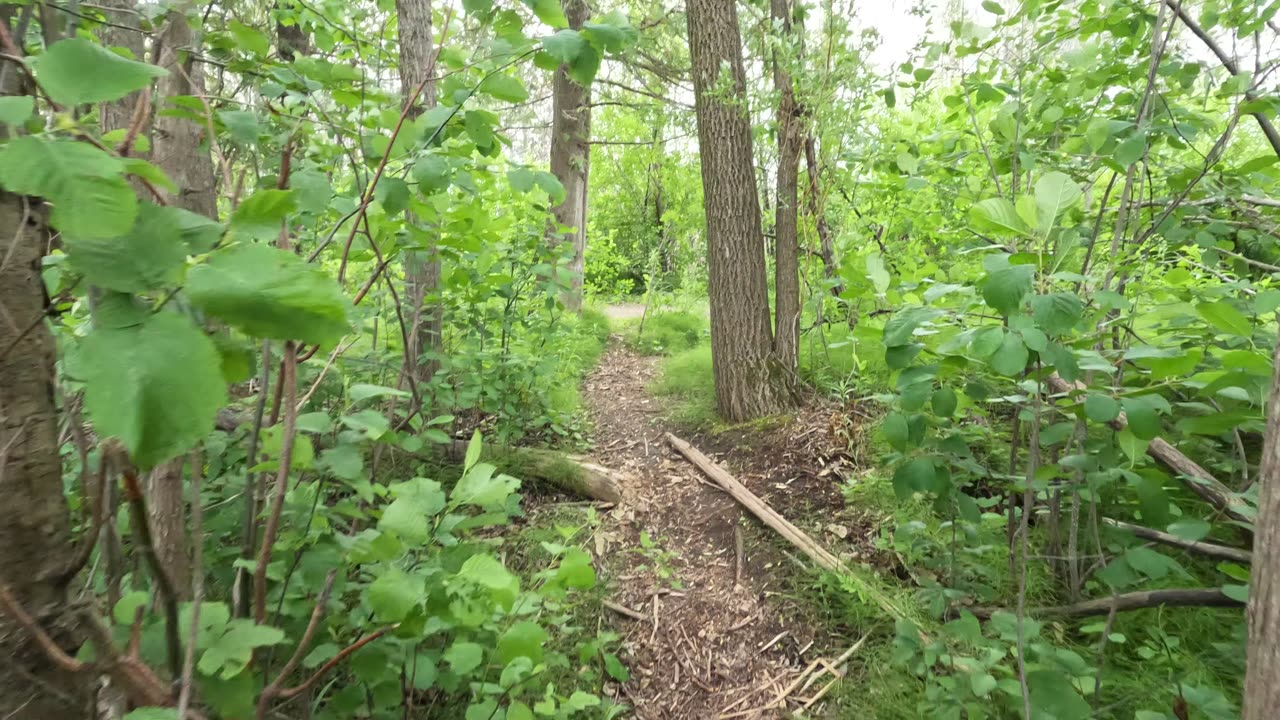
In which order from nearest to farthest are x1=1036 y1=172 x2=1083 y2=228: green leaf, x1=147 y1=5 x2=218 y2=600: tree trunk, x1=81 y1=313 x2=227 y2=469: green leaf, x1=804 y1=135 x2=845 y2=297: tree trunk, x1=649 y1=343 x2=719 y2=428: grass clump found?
x1=81 y1=313 x2=227 y2=469: green leaf, x1=147 y1=5 x2=218 y2=600: tree trunk, x1=1036 y1=172 x2=1083 y2=228: green leaf, x1=804 y1=135 x2=845 y2=297: tree trunk, x1=649 y1=343 x2=719 y2=428: grass clump

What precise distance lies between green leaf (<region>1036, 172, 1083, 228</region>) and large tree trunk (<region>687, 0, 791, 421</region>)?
2.91m

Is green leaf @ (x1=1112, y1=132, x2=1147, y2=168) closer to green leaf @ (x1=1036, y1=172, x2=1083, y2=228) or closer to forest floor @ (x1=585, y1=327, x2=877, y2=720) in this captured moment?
green leaf @ (x1=1036, y1=172, x2=1083, y2=228)

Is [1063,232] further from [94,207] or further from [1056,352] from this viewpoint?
[94,207]

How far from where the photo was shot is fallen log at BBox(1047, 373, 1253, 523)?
1510mm

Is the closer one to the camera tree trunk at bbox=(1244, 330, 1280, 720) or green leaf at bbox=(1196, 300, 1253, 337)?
tree trunk at bbox=(1244, 330, 1280, 720)

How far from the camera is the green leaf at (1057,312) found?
1.29m

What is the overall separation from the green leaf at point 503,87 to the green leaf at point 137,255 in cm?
82

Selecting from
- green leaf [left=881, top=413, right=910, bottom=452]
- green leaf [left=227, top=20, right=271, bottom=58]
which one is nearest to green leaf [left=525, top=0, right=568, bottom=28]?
green leaf [left=227, top=20, right=271, bottom=58]

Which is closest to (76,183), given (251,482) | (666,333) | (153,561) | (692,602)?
(153,561)

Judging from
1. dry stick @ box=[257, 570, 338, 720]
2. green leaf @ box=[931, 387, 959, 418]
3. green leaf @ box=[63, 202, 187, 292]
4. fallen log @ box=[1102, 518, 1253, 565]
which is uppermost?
green leaf @ box=[63, 202, 187, 292]

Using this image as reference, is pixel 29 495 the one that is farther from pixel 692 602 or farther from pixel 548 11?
pixel 692 602

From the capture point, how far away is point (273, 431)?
1176mm

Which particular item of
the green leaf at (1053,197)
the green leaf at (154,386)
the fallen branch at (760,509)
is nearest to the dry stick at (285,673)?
the green leaf at (154,386)

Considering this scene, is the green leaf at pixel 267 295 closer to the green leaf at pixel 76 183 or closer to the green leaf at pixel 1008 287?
the green leaf at pixel 76 183
